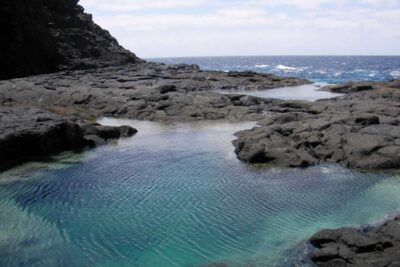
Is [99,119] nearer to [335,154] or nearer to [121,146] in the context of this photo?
[121,146]

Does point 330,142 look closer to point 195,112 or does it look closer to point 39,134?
point 195,112

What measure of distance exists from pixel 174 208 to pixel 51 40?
68548mm

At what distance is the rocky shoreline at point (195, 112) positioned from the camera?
2344cm

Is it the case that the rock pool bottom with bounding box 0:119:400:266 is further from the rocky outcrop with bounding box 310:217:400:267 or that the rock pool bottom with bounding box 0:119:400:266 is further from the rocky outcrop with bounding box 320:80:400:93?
the rocky outcrop with bounding box 320:80:400:93

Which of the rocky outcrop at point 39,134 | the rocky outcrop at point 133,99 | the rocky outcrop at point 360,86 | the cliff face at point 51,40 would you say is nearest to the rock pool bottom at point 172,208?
the rocky outcrop at point 39,134

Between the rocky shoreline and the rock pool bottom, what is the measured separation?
1617 mm

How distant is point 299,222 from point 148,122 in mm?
24630

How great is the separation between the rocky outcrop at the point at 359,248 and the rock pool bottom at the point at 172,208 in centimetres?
99

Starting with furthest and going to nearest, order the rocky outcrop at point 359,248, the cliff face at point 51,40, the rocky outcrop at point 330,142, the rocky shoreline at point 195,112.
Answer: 1. the cliff face at point 51,40
2. the rocky outcrop at point 330,142
3. the rocky shoreline at point 195,112
4. the rocky outcrop at point 359,248

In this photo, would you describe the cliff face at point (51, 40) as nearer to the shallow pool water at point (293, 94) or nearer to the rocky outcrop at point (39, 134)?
the shallow pool water at point (293, 94)

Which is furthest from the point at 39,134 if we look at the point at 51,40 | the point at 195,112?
the point at 51,40

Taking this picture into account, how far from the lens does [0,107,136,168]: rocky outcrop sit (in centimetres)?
2547

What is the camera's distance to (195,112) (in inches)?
1620

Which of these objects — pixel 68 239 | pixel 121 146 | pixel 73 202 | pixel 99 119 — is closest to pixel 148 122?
pixel 99 119
